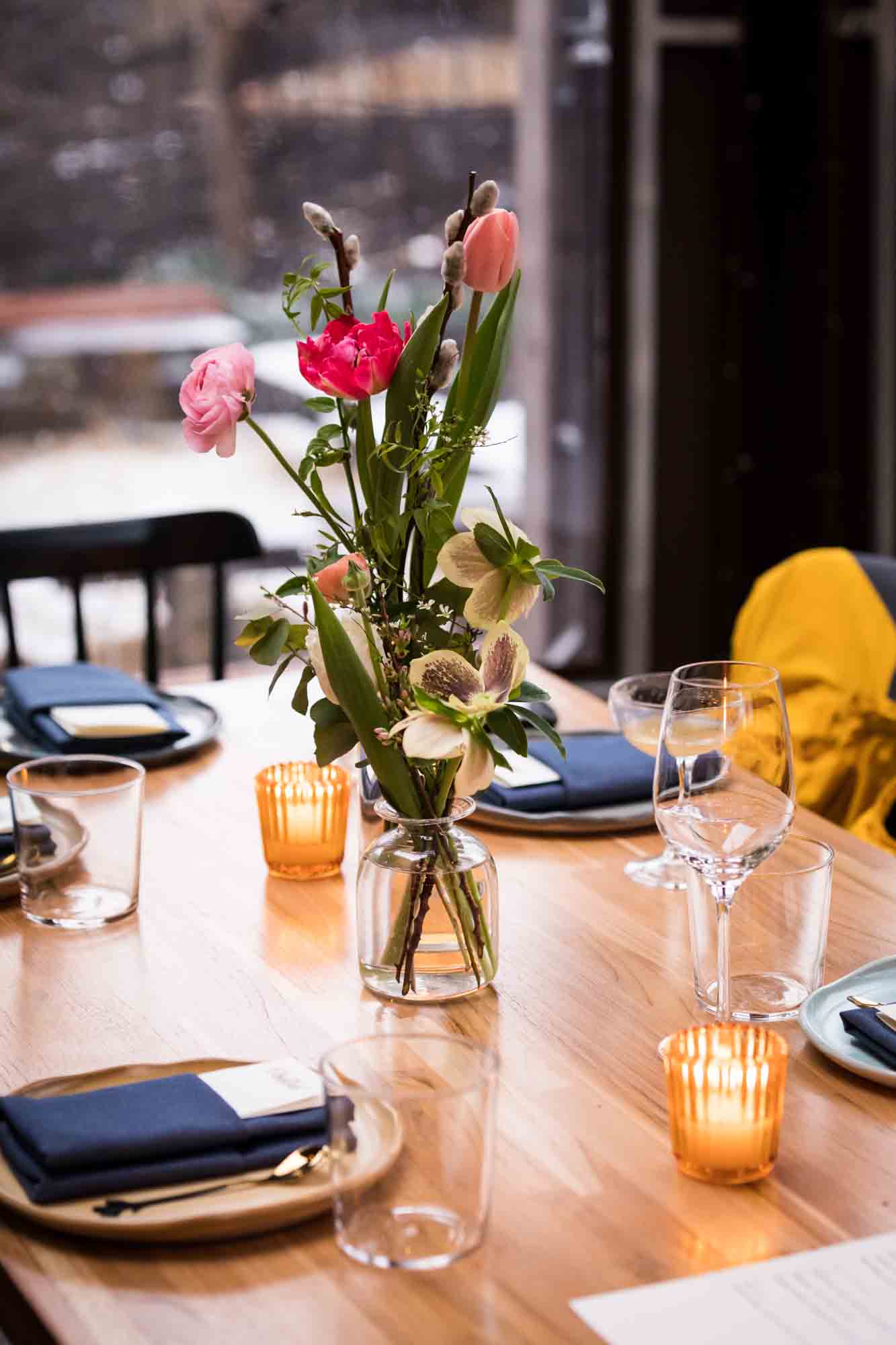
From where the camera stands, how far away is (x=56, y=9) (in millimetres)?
3832

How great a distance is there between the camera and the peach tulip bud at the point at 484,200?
118 cm

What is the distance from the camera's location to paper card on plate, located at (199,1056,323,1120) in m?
1.04

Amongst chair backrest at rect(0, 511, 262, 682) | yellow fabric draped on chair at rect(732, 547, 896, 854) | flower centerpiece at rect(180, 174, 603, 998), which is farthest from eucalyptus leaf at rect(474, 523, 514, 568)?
chair backrest at rect(0, 511, 262, 682)

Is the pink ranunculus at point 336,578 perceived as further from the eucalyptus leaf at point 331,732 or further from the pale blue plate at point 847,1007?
the pale blue plate at point 847,1007

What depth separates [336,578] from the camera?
1219 mm

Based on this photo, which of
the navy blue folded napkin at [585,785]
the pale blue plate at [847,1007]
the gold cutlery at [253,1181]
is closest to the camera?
the gold cutlery at [253,1181]

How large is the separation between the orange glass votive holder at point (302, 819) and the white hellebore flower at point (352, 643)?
12.5 inches

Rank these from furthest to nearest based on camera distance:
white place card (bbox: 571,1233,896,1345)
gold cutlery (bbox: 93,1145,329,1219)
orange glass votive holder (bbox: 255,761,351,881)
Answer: orange glass votive holder (bbox: 255,761,351,881) → gold cutlery (bbox: 93,1145,329,1219) → white place card (bbox: 571,1233,896,1345)

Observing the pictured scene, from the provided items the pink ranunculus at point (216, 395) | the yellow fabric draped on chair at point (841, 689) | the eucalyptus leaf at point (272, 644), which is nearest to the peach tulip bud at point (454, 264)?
the pink ranunculus at point (216, 395)

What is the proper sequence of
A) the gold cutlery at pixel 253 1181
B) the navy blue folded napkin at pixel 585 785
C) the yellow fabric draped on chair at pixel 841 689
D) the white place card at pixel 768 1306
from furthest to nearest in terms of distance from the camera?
1. the yellow fabric draped on chair at pixel 841 689
2. the navy blue folded napkin at pixel 585 785
3. the gold cutlery at pixel 253 1181
4. the white place card at pixel 768 1306

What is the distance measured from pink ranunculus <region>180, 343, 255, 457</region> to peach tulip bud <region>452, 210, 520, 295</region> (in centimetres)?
17

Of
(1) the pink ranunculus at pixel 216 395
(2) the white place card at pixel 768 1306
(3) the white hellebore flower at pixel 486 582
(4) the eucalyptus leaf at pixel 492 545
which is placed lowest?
(2) the white place card at pixel 768 1306

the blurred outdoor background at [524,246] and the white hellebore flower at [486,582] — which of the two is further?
the blurred outdoor background at [524,246]

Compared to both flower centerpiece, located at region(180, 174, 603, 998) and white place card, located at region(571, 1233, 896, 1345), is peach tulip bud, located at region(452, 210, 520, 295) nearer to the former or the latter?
flower centerpiece, located at region(180, 174, 603, 998)
